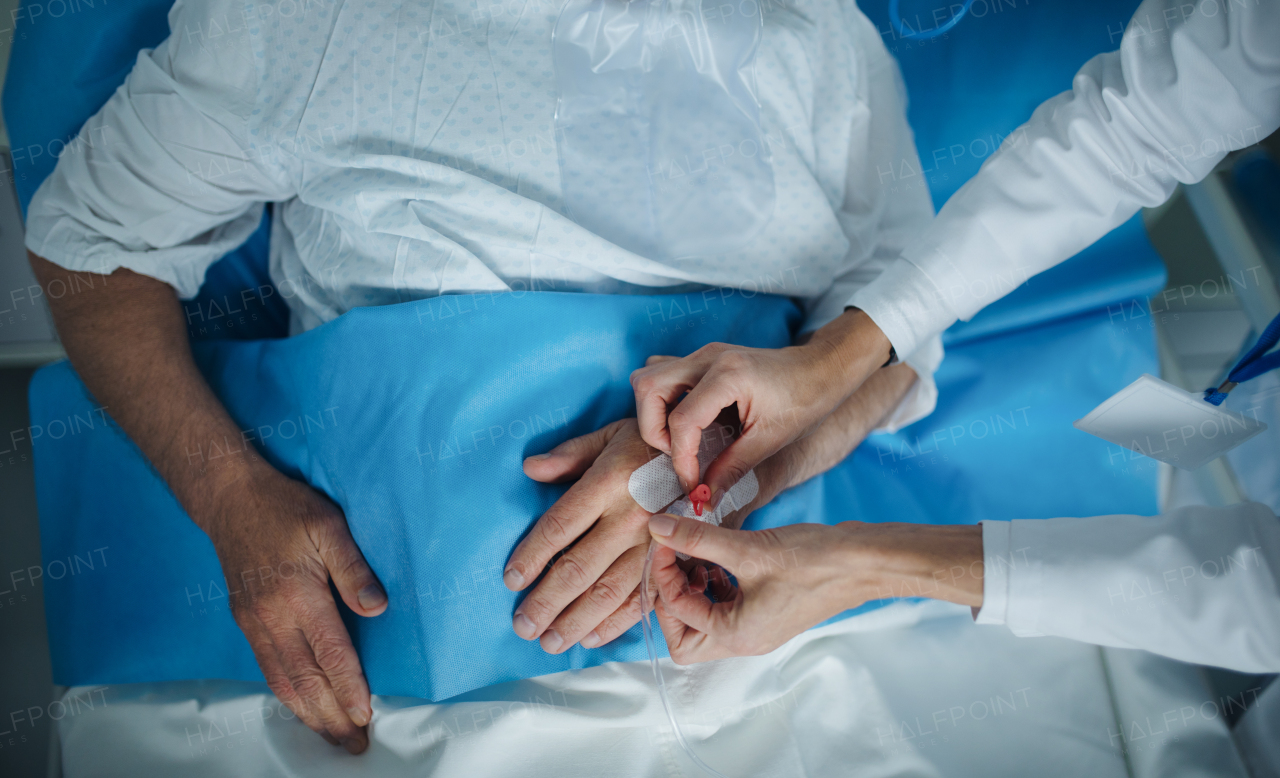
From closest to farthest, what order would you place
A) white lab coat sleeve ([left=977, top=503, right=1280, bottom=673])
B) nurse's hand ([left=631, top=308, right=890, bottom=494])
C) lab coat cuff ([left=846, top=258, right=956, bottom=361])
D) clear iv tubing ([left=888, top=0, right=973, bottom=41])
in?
1. white lab coat sleeve ([left=977, top=503, right=1280, bottom=673])
2. nurse's hand ([left=631, top=308, right=890, bottom=494])
3. lab coat cuff ([left=846, top=258, right=956, bottom=361])
4. clear iv tubing ([left=888, top=0, right=973, bottom=41])

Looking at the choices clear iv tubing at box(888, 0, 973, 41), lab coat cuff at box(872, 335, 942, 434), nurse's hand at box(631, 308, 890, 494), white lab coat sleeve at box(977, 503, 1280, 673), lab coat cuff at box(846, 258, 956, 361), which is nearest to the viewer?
white lab coat sleeve at box(977, 503, 1280, 673)

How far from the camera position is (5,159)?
1319 mm

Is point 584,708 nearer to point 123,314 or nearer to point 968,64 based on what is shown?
point 123,314

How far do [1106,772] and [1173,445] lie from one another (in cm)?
44

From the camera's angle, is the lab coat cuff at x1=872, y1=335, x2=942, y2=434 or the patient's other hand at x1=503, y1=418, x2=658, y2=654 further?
the lab coat cuff at x1=872, y1=335, x2=942, y2=434

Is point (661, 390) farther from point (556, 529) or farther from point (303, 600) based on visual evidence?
point (303, 600)

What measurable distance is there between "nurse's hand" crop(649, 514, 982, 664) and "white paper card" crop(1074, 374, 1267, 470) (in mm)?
285

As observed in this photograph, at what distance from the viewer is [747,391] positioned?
0.92 metres

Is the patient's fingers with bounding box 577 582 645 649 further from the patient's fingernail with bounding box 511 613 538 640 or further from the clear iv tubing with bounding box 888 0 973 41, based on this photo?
the clear iv tubing with bounding box 888 0 973 41

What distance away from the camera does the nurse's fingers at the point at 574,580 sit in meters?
0.93

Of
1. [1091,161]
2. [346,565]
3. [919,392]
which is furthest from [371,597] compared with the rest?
[1091,161]

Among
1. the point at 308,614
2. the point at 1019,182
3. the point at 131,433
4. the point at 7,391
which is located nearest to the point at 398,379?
Result: the point at 308,614

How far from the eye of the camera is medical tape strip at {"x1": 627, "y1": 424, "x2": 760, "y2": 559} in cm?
94

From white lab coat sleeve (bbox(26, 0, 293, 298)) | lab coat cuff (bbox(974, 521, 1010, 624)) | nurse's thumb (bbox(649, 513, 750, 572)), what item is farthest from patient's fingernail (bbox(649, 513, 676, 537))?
white lab coat sleeve (bbox(26, 0, 293, 298))
